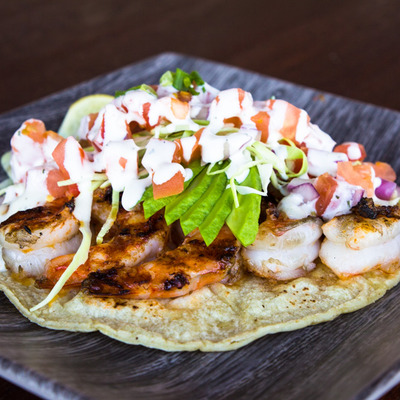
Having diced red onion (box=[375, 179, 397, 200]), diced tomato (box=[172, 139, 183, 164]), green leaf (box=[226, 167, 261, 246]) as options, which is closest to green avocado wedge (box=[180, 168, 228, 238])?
green leaf (box=[226, 167, 261, 246])

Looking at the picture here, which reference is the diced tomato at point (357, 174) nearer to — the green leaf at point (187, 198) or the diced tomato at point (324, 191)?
the diced tomato at point (324, 191)

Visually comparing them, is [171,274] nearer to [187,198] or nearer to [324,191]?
[187,198]

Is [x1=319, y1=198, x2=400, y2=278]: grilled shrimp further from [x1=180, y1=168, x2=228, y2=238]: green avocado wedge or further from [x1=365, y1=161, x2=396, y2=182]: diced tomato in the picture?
[x1=365, y1=161, x2=396, y2=182]: diced tomato

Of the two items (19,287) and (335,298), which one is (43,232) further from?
(335,298)

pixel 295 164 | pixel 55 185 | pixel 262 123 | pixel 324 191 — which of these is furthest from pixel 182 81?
pixel 324 191

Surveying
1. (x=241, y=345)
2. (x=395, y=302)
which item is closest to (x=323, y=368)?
(x=241, y=345)

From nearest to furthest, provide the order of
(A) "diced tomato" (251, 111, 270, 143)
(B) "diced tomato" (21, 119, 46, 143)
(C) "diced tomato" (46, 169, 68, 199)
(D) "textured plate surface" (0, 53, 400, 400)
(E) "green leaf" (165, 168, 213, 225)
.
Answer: (D) "textured plate surface" (0, 53, 400, 400)
(E) "green leaf" (165, 168, 213, 225)
(C) "diced tomato" (46, 169, 68, 199)
(A) "diced tomato" (251, 111, 270, 143)
(B) "diced tomato" (21, 119, 46, 143)
